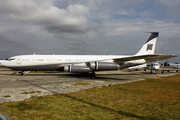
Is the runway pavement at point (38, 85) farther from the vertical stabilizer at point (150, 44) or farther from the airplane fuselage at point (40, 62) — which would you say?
the vertical stabilizer at point (150, 44)

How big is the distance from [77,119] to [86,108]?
1.30m

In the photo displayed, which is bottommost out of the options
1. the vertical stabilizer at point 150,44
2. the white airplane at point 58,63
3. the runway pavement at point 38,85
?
the runway pavement at point 38,85

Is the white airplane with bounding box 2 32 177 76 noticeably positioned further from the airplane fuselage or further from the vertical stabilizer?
the vertical stabilizer

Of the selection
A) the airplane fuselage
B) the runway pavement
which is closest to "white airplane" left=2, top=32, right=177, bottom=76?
the airplane fuselage

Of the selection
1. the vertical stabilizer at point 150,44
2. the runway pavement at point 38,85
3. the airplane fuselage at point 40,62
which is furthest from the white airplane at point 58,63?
the vertical stabilizer at point 150,44

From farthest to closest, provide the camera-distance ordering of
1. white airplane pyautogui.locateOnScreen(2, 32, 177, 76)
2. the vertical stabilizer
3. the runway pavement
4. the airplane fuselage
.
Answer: the vertical stabilizer, the airplane fuselage, white airplane pyautogui.locateOnScreen(2, 32, 177, 76), the runway pavement

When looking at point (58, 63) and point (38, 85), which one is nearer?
point (38, 85)

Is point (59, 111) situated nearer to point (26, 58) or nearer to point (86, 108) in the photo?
point (86, 108)

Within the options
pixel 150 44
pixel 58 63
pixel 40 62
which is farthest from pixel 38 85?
pixel 150 44

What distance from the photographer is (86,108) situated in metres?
6.06

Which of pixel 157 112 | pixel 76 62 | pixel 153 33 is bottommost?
pixel 157 112

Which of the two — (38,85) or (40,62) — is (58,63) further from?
(38,85)

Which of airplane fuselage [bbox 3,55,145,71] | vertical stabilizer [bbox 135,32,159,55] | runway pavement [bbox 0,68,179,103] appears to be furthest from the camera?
vertical stabilizer [bbox 135,32,159,55]

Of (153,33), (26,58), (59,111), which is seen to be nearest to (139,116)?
(59,111)
